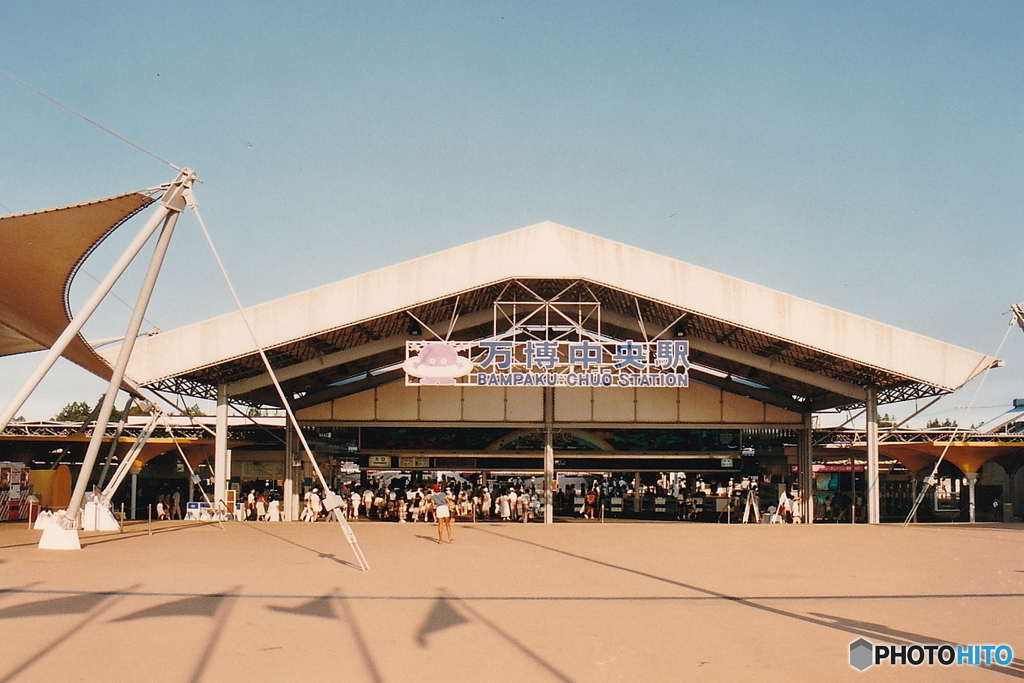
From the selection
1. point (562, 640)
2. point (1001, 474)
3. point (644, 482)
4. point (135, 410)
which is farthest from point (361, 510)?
point (135, 410)

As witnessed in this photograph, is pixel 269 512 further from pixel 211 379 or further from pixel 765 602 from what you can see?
pixel 765 602

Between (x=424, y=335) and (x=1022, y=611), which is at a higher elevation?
(x=424, y=335)

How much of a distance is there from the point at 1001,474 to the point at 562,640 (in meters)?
34.5

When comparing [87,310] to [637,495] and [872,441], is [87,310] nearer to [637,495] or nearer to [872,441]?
[872,441]

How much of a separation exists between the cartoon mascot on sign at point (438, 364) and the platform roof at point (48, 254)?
8377 mm

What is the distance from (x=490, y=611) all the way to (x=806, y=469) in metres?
23.5

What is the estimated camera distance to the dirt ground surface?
24.2ft

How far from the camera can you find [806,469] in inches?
1220

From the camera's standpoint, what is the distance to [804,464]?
3106cm

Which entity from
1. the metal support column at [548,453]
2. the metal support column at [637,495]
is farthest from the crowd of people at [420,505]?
the metal support column at [637,495]

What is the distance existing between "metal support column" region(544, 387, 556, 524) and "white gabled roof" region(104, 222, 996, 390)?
7.38 meters

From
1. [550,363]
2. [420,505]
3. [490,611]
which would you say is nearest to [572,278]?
[550,363]

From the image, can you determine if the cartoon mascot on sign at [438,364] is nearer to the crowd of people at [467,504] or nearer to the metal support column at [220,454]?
the crowd of people at [467,504]

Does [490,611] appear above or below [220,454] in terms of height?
below
